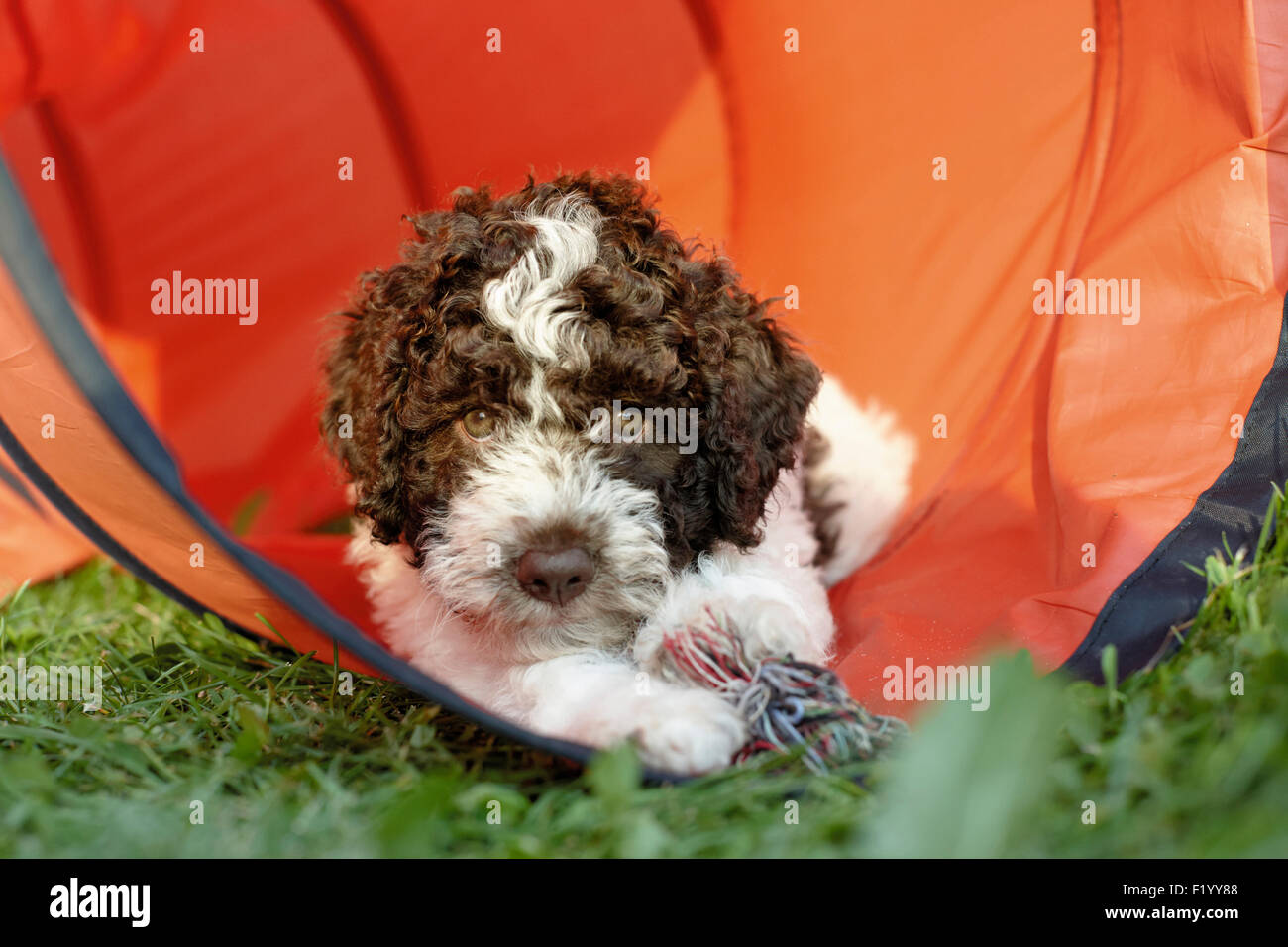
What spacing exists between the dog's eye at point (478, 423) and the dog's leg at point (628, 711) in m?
0.68

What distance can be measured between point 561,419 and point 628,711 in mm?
863

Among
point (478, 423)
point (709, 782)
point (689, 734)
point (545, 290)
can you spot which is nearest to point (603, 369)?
point (545, 290)

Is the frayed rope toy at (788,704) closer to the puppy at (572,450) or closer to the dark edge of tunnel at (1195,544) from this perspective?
the puppy at (572,450)

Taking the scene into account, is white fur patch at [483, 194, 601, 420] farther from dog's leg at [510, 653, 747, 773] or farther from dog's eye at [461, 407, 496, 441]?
dog's leg at [510, 653, 747, 773]

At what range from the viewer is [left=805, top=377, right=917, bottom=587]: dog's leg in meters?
4.40

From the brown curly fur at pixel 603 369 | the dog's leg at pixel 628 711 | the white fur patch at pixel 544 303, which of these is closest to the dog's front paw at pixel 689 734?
the dog's leg at pixel 628 711

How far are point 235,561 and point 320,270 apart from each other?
11.3 feet

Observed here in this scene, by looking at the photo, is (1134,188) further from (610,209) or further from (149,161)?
(149,161)

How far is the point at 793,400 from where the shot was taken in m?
3.40

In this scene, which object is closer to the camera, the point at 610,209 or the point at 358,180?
the point at 610,209

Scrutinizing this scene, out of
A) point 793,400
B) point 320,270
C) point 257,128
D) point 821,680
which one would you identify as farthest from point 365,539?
point 257,128

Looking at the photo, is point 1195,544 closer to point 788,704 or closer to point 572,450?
point 788,704

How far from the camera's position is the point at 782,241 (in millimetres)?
5254

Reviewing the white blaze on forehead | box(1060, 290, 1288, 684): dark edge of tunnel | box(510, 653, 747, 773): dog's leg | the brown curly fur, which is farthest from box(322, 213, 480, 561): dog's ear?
box(1060, 290, 1288, 684): dark edge of tunnel
